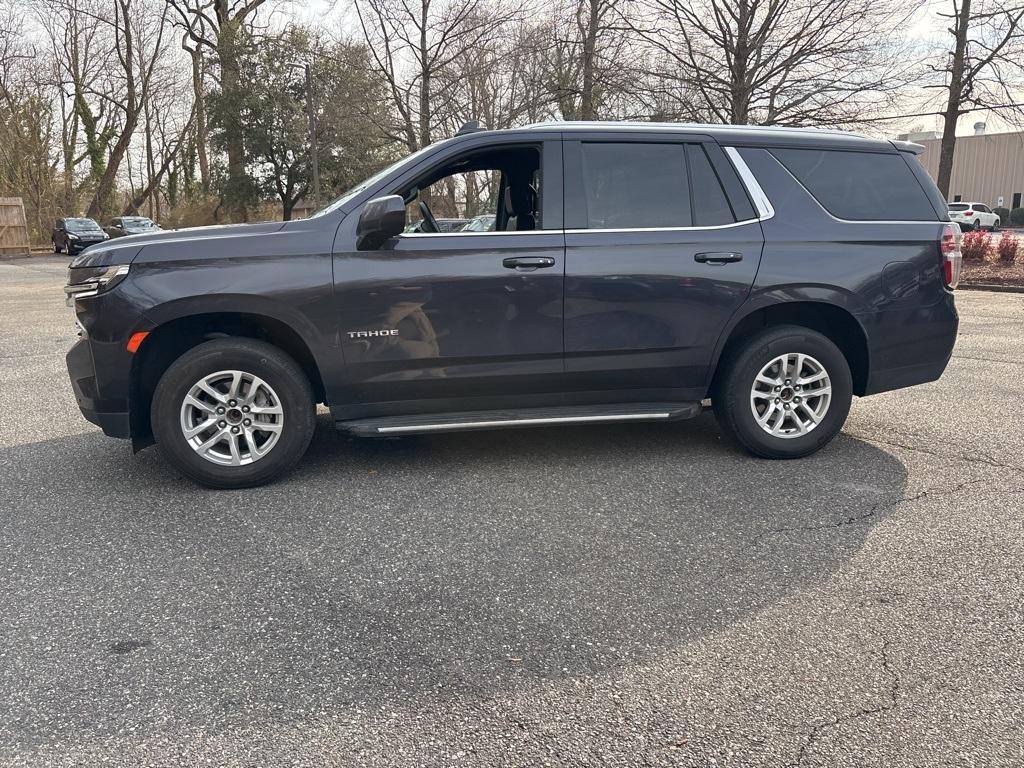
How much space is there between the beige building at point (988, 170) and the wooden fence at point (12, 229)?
2234 inches

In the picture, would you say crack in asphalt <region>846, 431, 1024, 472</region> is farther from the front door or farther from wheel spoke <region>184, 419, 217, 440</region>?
wheel spoke <region>184, 419, 217, 440</region>

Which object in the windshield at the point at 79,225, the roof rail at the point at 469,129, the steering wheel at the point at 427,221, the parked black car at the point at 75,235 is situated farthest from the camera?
the windshield at the point at 79,225

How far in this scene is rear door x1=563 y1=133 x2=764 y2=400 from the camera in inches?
173

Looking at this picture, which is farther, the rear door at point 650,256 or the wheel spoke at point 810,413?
the wheel spoke at point 810,413

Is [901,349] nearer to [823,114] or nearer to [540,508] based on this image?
[540,508]

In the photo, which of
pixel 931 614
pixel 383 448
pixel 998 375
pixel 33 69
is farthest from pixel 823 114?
pixel 33 69

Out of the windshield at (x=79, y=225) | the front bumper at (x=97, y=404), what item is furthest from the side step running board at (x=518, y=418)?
the windshield at (x=79, y=225)

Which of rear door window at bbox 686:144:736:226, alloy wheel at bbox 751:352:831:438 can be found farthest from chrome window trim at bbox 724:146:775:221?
alloy wheel at bbox 751:352:831:438

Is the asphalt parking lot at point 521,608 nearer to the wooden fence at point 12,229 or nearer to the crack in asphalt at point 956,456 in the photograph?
the crack in asphalt at point 956,456

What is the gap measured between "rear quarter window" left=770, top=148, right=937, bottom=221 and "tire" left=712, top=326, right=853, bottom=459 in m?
0.80

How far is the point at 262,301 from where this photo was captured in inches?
162

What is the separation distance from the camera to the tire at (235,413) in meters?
4.13

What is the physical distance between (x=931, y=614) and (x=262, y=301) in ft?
10.9

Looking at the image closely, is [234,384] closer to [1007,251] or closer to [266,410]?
[266,410]
